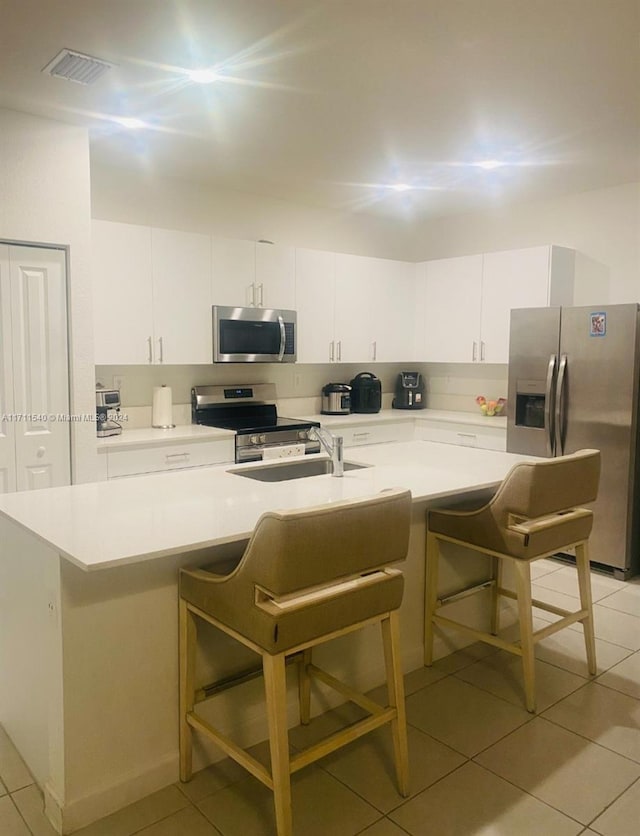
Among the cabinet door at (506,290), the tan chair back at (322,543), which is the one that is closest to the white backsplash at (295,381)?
the cabinet door at (506,290)

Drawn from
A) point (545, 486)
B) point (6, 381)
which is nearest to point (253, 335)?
point (6, 381)

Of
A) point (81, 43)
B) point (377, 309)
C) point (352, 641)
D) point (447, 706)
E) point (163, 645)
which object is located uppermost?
point (81, 43)

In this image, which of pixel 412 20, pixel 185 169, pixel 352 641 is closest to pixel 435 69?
pixel 412 20

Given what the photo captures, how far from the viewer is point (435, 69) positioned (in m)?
2.73

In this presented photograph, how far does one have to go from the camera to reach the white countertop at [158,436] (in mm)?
3719

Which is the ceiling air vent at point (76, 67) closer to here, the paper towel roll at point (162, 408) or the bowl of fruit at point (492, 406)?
the paper towel roll at point (162, 408)

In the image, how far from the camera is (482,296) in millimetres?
5043

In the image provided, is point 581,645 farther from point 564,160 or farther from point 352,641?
point 564,160

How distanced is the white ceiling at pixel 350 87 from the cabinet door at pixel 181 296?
527 millimetres

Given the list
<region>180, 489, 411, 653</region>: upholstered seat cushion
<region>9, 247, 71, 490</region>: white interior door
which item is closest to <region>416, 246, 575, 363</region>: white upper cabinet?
<region>9, 247, 71, 490</region>: white interior door

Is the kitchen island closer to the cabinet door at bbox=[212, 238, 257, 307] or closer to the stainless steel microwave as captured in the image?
the stainless steel microwave

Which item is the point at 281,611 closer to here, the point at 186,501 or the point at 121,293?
the point at 186,501

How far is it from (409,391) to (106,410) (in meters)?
2.80

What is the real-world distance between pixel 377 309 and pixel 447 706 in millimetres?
3538
